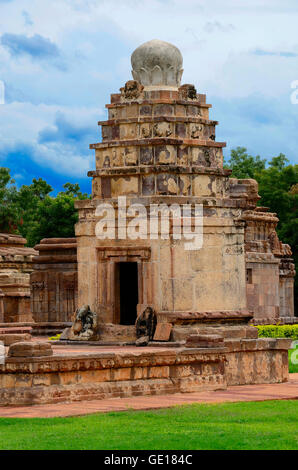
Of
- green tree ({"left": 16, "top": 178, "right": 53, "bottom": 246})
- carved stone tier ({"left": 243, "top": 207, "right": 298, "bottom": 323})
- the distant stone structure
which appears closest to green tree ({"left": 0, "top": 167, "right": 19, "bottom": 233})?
green tree ({"left": 16, "top": 178, "right": 53, "bottom": 246})

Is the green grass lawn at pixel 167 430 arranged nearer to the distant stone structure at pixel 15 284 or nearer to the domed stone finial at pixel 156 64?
the domed stone finial at pixel 156 64

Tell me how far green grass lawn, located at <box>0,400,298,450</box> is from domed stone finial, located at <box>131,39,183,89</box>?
8076 mm

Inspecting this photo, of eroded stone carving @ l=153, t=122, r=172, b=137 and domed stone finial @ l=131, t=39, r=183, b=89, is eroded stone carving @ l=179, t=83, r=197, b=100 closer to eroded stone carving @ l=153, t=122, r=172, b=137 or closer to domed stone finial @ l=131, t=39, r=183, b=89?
domed stone finial @ l=131, t=39, r=183, b=89

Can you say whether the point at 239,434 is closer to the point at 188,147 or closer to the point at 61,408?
the point at 61,408

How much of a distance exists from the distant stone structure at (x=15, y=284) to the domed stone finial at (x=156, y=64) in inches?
644

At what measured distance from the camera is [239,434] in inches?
422

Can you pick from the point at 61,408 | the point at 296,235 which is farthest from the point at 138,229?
the point at 296,235

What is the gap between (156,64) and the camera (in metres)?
19.3

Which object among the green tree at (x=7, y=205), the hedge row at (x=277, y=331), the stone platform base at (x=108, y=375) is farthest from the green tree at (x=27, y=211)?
the stone platform base at (x=108, y=375)

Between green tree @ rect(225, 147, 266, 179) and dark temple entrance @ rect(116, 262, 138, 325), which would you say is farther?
green tree @ rect(225, 147, 266, 179)

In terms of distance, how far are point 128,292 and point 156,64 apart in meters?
4.70

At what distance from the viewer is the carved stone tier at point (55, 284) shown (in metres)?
29.1

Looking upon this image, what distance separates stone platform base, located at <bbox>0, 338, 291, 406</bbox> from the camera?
13.8m

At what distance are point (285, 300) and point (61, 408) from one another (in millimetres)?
24888
